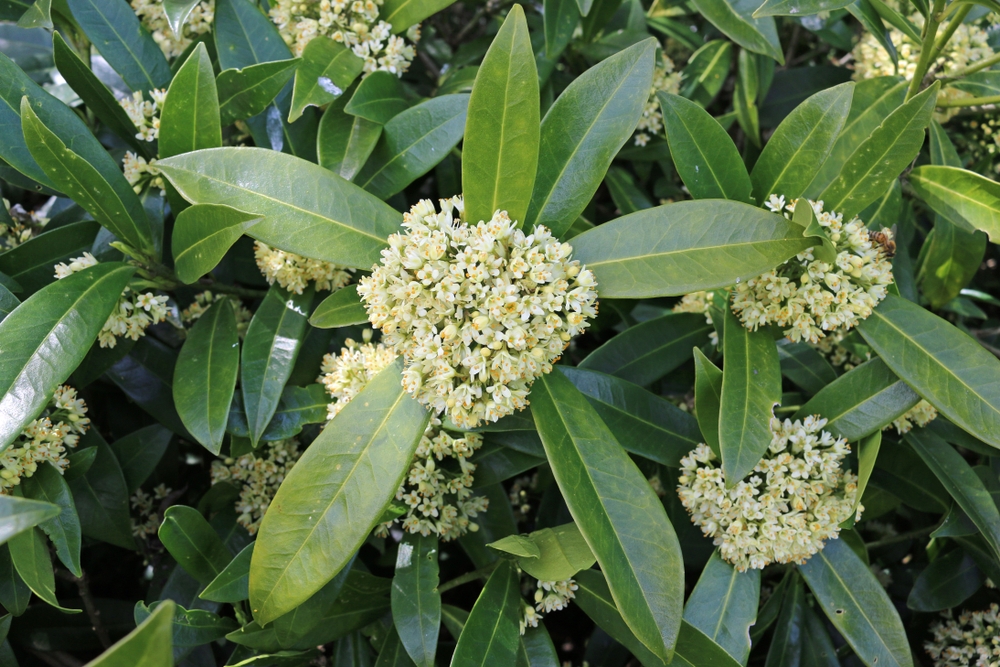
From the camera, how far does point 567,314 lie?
186cm

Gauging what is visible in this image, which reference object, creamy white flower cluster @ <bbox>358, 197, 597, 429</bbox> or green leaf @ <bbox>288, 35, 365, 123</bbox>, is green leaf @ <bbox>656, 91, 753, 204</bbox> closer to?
creamy white flower cluster @ <bbox>358, 197, 597, 429</bbox>

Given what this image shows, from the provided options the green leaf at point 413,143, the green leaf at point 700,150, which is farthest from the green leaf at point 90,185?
the green leaf at point 700,150

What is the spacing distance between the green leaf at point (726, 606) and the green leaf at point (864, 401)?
56 cm

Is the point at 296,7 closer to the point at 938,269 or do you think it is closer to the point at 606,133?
the point at 606,133

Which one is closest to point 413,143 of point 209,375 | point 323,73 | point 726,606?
point 323,73

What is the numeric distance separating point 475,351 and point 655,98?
1994 mm

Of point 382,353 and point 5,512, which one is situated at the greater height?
point 5,512

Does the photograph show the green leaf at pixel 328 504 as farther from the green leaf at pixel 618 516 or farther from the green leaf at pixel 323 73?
the green leaf at pixel 323 73

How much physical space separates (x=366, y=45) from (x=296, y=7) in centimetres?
32

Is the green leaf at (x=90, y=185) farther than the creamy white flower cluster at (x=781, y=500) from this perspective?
No

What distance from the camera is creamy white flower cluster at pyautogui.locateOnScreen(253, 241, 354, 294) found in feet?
8.11

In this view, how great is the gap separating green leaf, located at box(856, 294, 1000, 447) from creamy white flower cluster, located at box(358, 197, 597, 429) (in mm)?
956

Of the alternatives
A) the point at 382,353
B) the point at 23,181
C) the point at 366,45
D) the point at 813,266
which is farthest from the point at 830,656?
the point at 23,181

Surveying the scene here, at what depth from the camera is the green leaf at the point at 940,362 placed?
198 centimetres
